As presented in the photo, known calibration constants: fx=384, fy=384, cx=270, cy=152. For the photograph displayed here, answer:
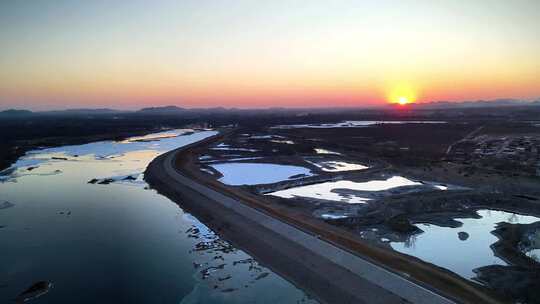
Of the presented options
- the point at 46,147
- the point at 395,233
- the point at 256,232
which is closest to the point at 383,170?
the point at 395,233

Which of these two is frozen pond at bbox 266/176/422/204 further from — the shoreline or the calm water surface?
the calm water surface

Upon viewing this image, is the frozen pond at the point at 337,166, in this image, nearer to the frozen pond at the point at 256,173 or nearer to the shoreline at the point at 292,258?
the frozen pond at the point at 256,173

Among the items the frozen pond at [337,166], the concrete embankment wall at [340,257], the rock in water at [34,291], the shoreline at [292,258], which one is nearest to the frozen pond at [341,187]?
the shoreline at [292,258]

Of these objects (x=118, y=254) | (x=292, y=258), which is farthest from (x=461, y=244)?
(x=118, y=254)

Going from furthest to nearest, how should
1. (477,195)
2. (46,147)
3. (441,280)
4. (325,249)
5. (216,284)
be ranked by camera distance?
(46,147) < (477,195) < (325,249) < (216,284) < (441,280)

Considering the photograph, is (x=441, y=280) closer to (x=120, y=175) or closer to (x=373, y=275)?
(x=373, y=275)

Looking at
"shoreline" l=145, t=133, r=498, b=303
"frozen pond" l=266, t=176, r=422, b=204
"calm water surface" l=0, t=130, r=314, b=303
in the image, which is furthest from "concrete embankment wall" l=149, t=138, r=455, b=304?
"frozen pond" l=266, t=176, r=422, b=204
